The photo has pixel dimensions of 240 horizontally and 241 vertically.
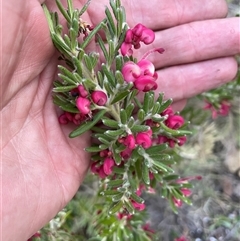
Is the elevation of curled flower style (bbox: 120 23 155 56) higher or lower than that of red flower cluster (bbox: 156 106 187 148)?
higher

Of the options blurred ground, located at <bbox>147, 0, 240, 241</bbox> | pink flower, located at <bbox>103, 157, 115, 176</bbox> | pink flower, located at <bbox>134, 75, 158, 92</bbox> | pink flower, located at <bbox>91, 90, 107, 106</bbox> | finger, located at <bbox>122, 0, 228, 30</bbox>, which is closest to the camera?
pink flower, located at <bbox>134, 75, 158, 92</bbox>

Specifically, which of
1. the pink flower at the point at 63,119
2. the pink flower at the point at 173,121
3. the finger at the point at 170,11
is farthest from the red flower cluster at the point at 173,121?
the finger at the point at 170,11

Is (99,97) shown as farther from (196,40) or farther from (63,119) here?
(196,40)

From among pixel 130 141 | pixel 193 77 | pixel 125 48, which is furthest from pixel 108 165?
pixel 193 77

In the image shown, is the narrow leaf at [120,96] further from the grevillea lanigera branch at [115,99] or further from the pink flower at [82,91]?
the pink flower at [82,91]

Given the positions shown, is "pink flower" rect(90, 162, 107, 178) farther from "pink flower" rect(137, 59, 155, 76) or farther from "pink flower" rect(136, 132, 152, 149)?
"pink flower" rect(137, 59, 155, 76)

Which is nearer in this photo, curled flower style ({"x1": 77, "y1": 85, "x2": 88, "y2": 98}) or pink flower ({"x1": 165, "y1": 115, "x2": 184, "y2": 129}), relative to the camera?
curled flower style ({"x1": 77, "y1": 85, "x2": 88, "y2": 98})

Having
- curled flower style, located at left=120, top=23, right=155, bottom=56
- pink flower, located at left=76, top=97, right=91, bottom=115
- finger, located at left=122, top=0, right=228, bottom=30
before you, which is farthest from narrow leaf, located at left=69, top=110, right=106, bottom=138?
finger, located at left=122, top=0, right=228, bottom=30
